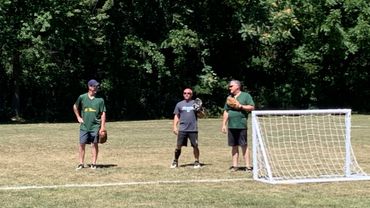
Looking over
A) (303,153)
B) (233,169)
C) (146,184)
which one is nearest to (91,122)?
(146,184)

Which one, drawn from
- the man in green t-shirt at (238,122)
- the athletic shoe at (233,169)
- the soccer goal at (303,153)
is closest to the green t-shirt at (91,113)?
the man in green t-shirt at (238,122)

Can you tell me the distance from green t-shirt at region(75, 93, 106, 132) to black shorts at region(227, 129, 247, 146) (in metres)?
2.75

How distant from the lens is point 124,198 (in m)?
9.74

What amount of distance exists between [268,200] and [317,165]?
16.3ft

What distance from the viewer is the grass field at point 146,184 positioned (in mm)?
9438

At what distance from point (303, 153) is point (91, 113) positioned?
20.0 ft

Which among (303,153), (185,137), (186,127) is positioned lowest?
(303,153)

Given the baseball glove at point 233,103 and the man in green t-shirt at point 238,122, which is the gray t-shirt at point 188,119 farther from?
the baseball glove at point 233,103

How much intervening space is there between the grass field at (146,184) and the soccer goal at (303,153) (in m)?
0.44

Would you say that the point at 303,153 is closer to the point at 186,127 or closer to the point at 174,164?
the point at 186,127

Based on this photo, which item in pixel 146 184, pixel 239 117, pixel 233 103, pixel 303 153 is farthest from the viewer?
pixel 303 153

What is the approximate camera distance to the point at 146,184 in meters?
11.2

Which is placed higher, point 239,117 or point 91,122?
point 239,117

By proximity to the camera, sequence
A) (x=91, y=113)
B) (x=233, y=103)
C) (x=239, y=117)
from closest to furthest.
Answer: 1. (x=233, y=103)
2. (x=239, y=117)
3. (x=91, y=113)
